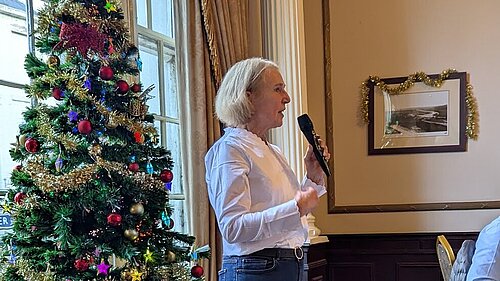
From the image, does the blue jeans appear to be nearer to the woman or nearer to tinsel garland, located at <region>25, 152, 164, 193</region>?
the woman

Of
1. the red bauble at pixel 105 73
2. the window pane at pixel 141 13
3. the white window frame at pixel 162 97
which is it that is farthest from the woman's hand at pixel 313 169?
the window pane at pixel 141 13

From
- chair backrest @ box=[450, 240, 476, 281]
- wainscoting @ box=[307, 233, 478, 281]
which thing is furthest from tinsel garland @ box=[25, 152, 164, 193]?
wainscoting @ box=[307, 233, 478, 281]

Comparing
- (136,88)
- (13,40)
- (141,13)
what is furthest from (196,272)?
(141,13)

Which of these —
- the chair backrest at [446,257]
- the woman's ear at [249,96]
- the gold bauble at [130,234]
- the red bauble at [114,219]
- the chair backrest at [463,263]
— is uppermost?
the woman's ear at [249,96]

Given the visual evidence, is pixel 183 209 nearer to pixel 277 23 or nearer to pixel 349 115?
pixel 277 23

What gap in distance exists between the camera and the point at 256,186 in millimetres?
1878

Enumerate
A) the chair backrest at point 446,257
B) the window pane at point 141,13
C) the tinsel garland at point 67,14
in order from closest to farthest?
1. the tinsel garland at point 67,14
2. the chair backrest at point 446,257
3. the window pane at point 141,13

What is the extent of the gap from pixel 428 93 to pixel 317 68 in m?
0.86

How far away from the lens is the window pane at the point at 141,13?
298cm

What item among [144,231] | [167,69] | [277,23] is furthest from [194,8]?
[144,231]

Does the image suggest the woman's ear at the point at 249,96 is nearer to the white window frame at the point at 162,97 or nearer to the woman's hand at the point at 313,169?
the woman's hand at the point at 313,169

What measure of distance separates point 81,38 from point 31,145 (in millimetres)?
326

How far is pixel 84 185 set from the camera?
1651 mm

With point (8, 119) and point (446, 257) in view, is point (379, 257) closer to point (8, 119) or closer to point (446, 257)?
point (446, 257)
